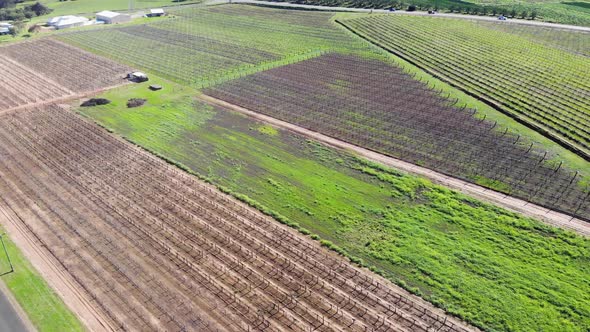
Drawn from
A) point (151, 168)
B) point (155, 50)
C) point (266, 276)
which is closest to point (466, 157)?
point (266, 276)

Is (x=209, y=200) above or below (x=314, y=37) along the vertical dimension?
below

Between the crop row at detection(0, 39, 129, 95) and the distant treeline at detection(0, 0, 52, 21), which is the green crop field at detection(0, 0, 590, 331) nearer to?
the crop row at detection(0, 39, 129, 95)

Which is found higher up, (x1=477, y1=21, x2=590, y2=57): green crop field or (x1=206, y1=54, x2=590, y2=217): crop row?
(x1=477, y1=21, x2=590, y2=57): green crop field

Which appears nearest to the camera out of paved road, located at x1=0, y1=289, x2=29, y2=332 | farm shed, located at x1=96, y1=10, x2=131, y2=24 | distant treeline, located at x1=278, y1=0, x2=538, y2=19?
paved road, located at x1=0, y1=289, x2=29, y2=332

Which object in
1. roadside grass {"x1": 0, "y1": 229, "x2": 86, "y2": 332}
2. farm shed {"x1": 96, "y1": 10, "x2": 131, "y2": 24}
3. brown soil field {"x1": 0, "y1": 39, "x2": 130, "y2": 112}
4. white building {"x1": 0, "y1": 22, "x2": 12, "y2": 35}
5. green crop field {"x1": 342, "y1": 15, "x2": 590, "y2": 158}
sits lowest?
roadside grass {"x1": 0, "y1": 229, "x2": 86, "y2": 332}

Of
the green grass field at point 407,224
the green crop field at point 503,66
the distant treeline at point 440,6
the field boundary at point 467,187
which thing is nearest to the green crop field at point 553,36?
the green crop field at point 503,66

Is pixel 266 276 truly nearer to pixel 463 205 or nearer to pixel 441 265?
pixel 441 265

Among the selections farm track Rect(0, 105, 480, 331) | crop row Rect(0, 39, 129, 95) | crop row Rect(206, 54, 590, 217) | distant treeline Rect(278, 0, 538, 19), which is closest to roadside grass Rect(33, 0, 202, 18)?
crop row Rect(0, 39, 129, 95)
